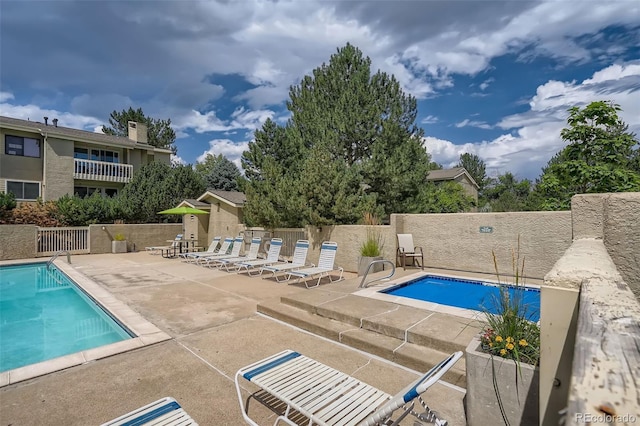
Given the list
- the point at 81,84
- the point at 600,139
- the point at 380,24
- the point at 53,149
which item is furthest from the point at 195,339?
the point at 53,149

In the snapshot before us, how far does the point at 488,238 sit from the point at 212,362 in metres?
8.79

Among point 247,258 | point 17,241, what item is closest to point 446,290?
point 247,258

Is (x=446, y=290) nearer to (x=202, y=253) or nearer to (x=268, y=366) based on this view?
(x=268, y=366)

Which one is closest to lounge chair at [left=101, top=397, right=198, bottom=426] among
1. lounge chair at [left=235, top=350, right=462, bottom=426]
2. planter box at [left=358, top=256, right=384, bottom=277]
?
lounge chair at [left=235, top=350, right=462, bottom=426]

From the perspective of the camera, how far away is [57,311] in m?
8.05

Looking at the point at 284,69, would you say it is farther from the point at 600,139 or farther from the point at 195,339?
the point at 195,339

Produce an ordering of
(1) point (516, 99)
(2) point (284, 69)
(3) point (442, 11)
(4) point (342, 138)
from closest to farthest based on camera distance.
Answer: (3) point (442, 11) < (4) point (342, 138) < (2) point (284, 69) < (1) point (516, 99)

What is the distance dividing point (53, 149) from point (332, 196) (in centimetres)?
2141

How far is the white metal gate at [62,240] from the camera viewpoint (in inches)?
651

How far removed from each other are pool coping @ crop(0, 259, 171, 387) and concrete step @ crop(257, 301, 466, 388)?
2119 mm

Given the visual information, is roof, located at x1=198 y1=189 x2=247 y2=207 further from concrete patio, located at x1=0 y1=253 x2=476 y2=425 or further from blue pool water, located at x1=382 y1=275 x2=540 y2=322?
blue pool water, located at x1=382 y1=275 x2=540 y2=322

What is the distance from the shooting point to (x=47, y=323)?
7.15 m

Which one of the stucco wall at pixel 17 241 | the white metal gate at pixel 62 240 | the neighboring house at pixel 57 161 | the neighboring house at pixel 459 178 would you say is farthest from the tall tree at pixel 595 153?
the neighboring house at pixel 57 161

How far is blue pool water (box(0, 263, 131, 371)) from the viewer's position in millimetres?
5617
